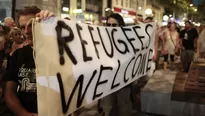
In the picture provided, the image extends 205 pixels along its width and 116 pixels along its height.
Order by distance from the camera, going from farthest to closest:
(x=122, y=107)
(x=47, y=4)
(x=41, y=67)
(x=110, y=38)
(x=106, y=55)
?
(x=47, y=4), (x=122, y=107), (x=110, y=38), (x=106, y=55), (x=41, y=67)

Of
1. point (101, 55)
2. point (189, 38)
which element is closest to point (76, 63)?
point (101, 55)

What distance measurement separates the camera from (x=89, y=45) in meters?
3.09

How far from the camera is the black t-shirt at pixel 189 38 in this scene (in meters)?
10.6

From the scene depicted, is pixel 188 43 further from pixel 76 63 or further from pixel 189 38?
pixel 76 63

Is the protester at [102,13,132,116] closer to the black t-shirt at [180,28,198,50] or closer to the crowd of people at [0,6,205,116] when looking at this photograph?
the crowd of people at [0,6,205,116]

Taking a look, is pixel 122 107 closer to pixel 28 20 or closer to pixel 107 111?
pixel 107 111

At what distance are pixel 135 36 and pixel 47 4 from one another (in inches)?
568

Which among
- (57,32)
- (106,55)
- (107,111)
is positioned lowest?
(107,111)

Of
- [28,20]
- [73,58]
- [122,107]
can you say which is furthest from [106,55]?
[122,107]

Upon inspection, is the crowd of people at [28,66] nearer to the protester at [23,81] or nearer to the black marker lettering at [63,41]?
the protester at [23,81]

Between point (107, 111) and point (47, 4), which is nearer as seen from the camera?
point (107, 111)

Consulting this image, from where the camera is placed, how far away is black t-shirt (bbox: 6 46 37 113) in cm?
261

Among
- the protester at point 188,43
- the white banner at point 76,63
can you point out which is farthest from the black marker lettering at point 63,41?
the protester at point 188,43

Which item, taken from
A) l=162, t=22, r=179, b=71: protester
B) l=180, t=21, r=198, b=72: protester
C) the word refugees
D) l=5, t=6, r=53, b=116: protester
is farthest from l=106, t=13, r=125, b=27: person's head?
l=180, t=21, r=198, b=72: protester
